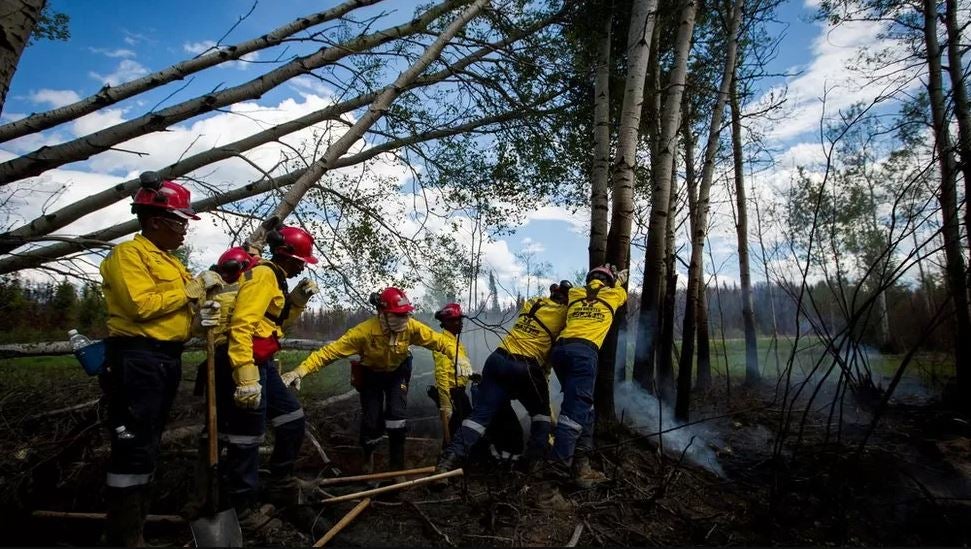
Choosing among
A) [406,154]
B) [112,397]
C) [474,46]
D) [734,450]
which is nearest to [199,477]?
[112,397]

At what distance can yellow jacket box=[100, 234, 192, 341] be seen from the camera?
2.88m

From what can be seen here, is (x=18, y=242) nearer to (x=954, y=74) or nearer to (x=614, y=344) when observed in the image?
(x=614, y=344)

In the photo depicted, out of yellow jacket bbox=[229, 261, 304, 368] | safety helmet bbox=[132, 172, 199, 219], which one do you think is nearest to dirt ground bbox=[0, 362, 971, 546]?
yellow jacket bbox=[229, 261, 304, 368]

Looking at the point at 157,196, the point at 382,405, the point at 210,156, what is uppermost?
the point at 210,156

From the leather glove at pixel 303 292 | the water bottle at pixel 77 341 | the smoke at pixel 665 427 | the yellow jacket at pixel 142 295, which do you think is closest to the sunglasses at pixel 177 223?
the yellow jacket at pixel 142 295

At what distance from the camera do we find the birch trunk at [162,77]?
4422 millimetres

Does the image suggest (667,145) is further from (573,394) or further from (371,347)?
(371,347)

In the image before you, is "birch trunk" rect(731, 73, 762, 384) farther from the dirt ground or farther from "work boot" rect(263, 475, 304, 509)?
"work boot" rect(263, 475, 304, 509)

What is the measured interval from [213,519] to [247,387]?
82 centimetres

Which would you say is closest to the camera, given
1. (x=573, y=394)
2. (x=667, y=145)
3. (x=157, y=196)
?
(x=157, y=196)

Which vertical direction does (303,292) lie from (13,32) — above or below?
below

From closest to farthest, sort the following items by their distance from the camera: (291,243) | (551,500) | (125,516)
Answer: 1. (125,516)
2. (551,500)
3. (291,243)

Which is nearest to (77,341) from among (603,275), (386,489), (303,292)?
(303,292)

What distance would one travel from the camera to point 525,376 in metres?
4.73
